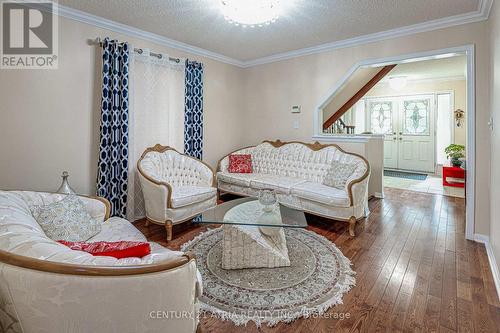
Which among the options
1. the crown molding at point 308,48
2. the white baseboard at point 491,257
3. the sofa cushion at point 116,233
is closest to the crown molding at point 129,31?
the crown molding at point 308,48

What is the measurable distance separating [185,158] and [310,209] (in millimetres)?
1897

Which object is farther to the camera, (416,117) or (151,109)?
→ (416,117)

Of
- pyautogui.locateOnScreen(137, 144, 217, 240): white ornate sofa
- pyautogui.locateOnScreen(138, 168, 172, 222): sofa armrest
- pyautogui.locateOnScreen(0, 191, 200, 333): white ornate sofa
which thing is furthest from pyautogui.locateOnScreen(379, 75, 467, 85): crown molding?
pyautogui.locateOnScreen(0, 191, 200, 333): white ornate sofa

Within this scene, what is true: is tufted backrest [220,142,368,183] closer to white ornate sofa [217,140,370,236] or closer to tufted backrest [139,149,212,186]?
white ornate sofa [217,140,370,236]

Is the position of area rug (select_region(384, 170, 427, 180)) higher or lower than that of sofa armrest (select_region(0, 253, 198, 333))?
higher

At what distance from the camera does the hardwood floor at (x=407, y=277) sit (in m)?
1.75

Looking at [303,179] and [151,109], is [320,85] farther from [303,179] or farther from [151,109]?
[151,109]

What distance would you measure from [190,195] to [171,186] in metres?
0.25

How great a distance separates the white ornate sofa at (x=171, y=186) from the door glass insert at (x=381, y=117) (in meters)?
6.32

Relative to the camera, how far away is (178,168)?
392 cm

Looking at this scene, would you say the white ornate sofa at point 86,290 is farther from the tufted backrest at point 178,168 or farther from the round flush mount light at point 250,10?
the tufted backrest at point 178,168

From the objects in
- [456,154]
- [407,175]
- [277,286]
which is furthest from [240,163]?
[407,175]

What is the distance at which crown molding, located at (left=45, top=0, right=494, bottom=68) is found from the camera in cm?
299

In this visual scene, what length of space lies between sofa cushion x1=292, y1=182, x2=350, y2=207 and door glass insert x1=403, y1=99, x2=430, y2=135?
5.54 m
